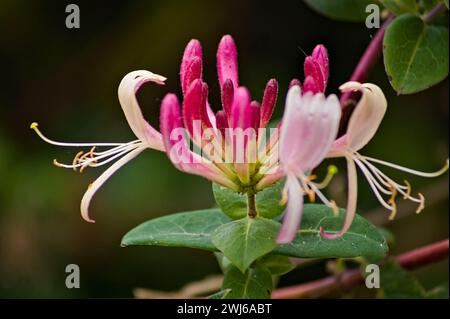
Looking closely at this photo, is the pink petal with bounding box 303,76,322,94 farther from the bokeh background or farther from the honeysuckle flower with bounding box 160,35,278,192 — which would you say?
the bokeh background

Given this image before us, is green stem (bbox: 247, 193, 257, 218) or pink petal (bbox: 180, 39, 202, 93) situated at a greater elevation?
pink petal (bbox: 180, 39, 202, 93)

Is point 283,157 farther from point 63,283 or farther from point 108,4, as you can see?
point 108,4

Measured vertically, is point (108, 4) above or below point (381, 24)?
above

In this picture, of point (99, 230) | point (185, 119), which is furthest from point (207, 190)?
point (185, 119)

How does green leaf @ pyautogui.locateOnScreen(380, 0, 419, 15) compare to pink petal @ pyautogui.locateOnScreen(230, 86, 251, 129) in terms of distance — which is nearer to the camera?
pink petal @ pyautogui.locateOnScreen(230, 86, 251, 129)

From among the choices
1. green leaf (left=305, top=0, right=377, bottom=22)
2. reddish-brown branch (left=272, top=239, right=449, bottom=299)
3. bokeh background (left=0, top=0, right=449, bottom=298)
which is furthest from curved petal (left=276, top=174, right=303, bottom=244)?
bokeh background (left=0, top=0, right=449, bottom=298)

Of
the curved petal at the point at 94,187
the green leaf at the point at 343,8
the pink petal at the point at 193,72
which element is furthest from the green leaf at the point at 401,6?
the curved petal at the point at 94,187
